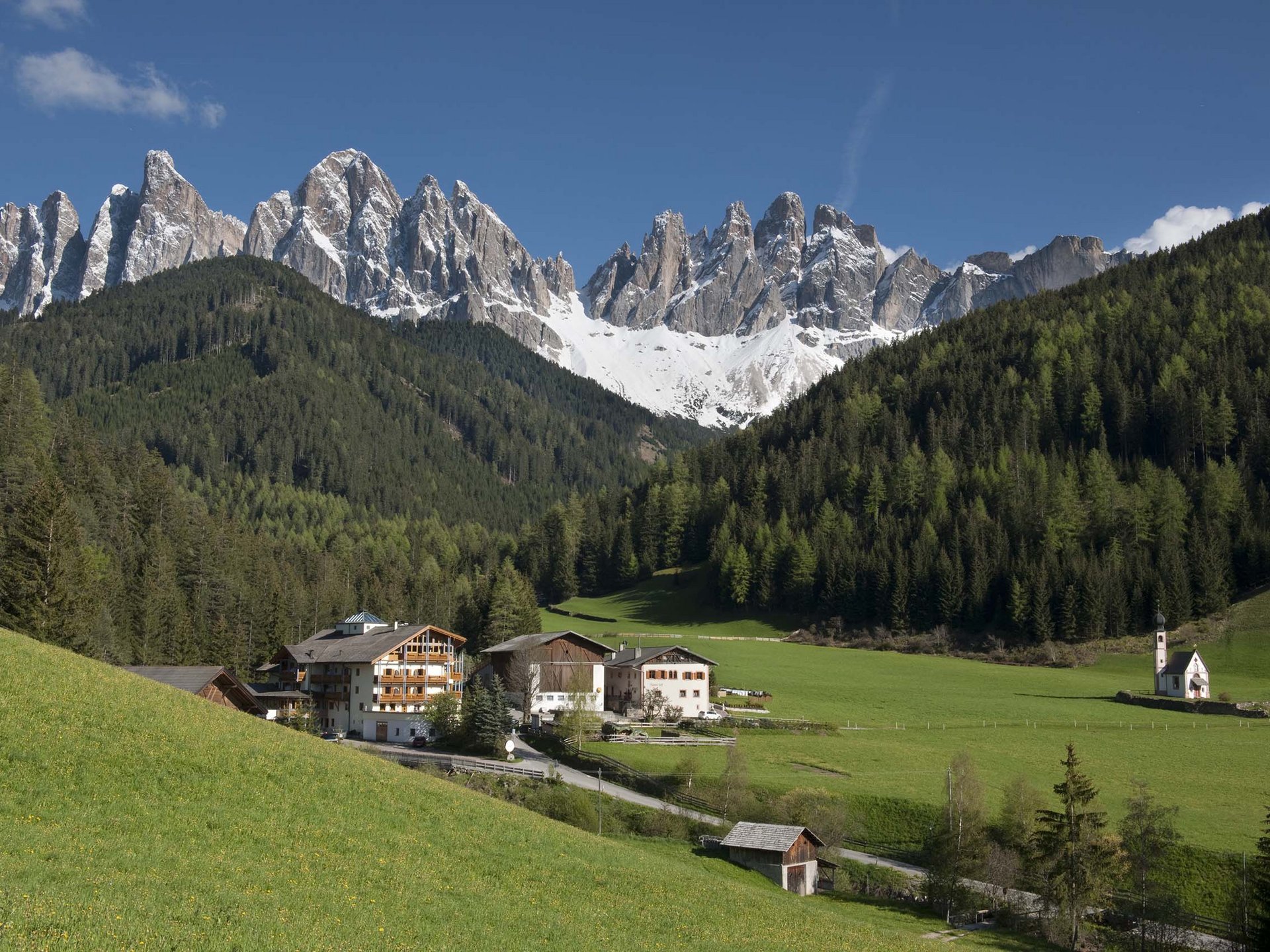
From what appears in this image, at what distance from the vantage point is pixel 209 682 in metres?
63.3

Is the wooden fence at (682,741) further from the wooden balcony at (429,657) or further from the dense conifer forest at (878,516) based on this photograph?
the dense conifer forest at (878,516)

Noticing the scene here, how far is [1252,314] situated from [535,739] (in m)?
130

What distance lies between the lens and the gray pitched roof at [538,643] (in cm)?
8862

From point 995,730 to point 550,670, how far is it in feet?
116

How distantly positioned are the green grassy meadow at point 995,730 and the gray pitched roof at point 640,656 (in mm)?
7251

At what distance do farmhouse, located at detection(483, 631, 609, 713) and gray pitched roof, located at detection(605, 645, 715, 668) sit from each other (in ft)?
5.96

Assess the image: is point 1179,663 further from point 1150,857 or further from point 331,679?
point 331,679

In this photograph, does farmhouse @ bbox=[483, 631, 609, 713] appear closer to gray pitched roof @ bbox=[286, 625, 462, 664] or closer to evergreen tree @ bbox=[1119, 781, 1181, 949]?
gray pitched roof @ bbox=[286, 625, 462, 664]

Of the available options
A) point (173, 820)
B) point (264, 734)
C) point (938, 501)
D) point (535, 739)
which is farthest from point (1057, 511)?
point (173, 820)

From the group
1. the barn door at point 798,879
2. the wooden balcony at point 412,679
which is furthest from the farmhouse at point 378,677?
the barn door at point 798,879

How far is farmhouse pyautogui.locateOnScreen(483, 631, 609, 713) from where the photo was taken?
3398 inches

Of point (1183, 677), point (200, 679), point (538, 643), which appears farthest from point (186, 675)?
point (1183, 677)

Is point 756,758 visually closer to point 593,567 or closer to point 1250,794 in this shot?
point 1250,794

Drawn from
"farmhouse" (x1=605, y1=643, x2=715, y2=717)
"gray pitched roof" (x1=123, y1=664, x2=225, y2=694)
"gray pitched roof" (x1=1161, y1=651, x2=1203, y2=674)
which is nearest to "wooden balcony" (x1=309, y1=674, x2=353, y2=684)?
"gray pitched roof" (x1=123, y1=664, x2=225, y2=694)
